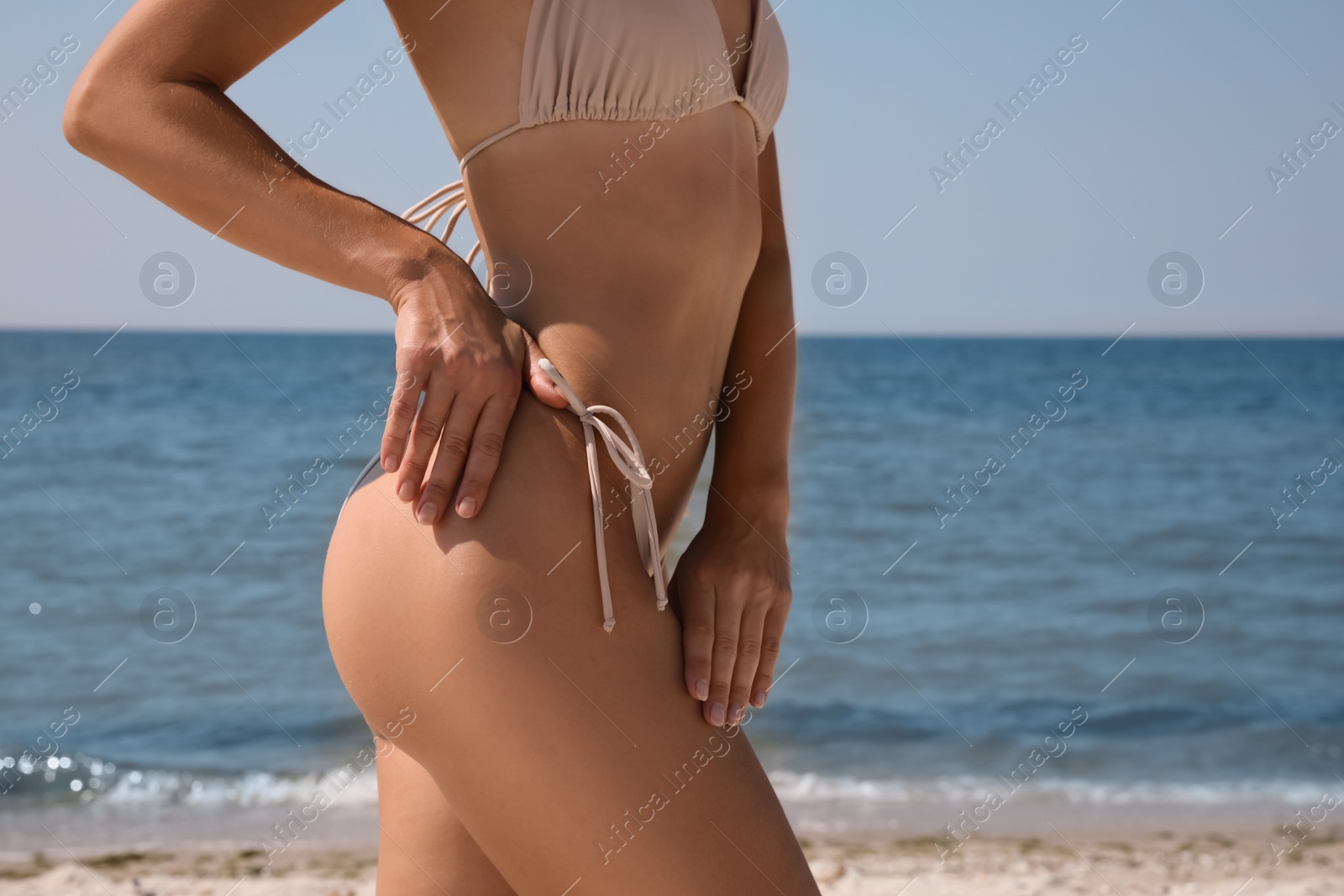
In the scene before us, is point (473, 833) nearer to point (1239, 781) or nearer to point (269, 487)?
point (1239, 781)

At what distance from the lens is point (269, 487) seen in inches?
487

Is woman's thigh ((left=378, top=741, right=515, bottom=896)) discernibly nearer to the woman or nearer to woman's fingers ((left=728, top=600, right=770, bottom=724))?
the woman

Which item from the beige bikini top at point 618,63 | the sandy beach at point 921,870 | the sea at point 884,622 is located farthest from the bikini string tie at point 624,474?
the sea at point 884,622

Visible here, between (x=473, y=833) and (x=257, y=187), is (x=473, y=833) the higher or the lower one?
the lower one

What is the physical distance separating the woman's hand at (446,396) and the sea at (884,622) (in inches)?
135

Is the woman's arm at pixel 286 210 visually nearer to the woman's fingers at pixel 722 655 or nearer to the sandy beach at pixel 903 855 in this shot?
the woman's fingers at pixel 722 655

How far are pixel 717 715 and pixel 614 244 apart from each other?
0.47m

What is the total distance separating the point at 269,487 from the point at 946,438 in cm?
1004

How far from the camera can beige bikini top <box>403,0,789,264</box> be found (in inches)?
44.8

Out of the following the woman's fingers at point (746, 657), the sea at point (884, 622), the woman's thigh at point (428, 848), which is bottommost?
the sea at point (884, 622)

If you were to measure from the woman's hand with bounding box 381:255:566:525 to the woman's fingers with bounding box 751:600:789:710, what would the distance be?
0.40 metres

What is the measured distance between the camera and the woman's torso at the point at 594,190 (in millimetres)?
1124

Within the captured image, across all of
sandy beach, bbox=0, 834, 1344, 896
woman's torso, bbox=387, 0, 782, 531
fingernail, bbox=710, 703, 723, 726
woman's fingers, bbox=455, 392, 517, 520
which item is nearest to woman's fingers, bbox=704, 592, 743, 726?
fingernail, bbox=710, 703, 723, 726

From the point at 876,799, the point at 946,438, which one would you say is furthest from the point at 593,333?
the point at 946,438
